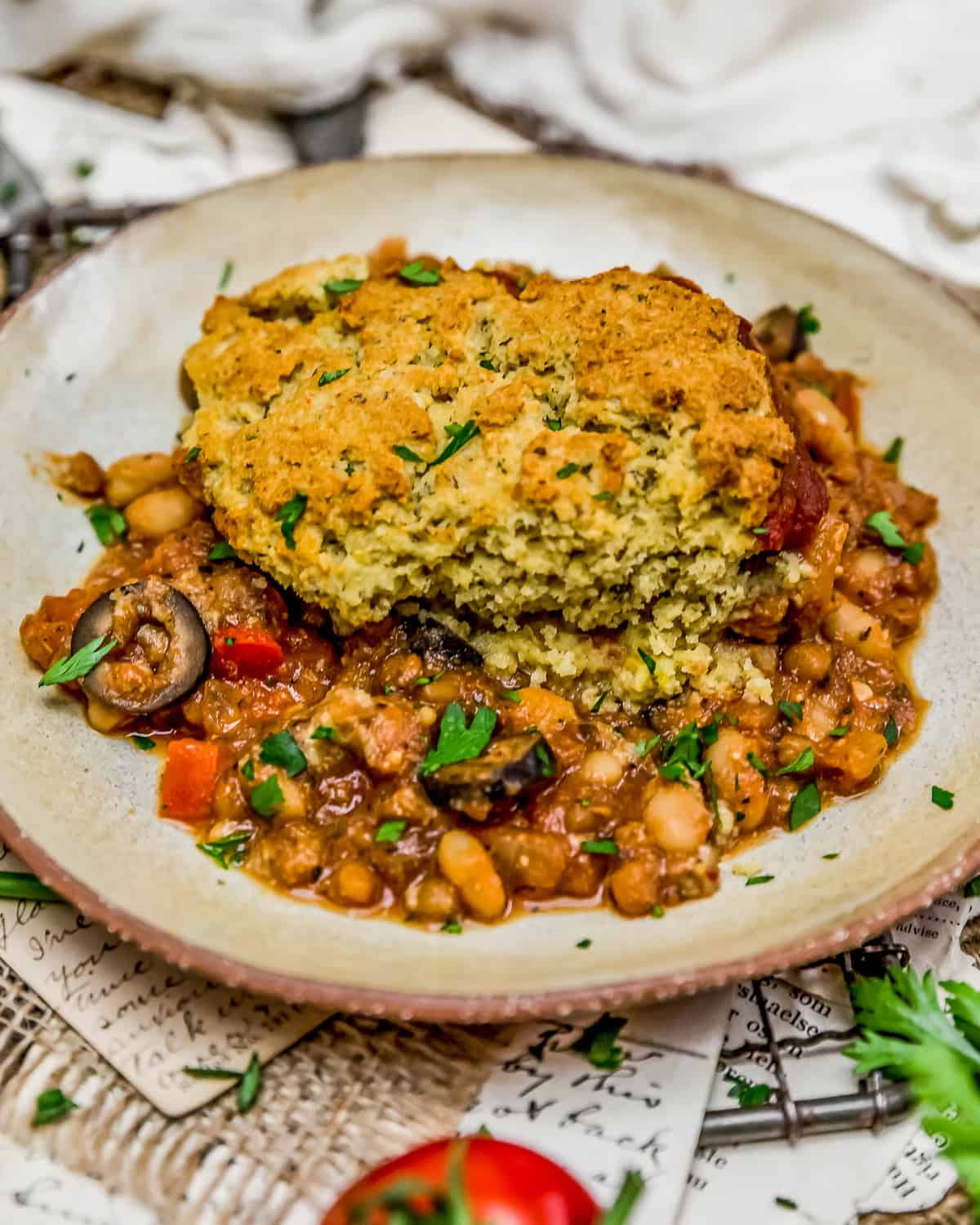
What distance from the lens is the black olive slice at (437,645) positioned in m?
4.86

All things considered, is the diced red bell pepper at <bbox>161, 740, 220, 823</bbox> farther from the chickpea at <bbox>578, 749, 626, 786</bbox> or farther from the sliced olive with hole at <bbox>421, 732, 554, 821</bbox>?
the chickpea at <bbox>578, 749, 626, 786</bbox>

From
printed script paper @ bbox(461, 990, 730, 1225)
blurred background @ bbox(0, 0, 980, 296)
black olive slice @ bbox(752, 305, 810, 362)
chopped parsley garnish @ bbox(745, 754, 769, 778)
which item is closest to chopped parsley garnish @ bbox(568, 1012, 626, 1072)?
printed script paper @ bbox(461, 990, 730, 1225)

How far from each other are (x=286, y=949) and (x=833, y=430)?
9.73 ft

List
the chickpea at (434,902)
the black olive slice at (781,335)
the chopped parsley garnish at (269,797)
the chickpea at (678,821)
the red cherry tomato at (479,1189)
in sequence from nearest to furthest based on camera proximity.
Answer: the red cherry tomato at (479,1189) < the chickpea at (434,902) < the chickpea at (678,821) < the chopped parsley garnish at (269,797) < the black olive slice at (781,335)

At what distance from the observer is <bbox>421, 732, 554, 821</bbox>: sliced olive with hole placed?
14.2 feet

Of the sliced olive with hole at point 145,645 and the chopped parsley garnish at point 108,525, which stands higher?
the sliced olive with hole at point 145,645

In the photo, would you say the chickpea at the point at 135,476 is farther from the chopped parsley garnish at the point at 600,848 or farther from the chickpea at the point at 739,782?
the chickpea at the point at 739,782

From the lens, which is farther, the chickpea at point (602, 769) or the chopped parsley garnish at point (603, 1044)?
the chickpea at point (602, 769)

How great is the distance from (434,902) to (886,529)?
2353 millimetres

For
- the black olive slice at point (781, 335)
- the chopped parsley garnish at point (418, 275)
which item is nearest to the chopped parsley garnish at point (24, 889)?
the chopped parsley garnish at point (418, 275)

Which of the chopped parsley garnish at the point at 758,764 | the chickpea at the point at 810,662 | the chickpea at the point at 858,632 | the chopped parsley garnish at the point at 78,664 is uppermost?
the chickpea at the point at 858,632

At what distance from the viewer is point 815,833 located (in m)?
4.52

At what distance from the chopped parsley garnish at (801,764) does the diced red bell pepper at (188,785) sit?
194cm

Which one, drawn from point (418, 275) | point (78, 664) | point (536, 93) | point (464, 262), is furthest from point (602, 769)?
point (536, 93)
